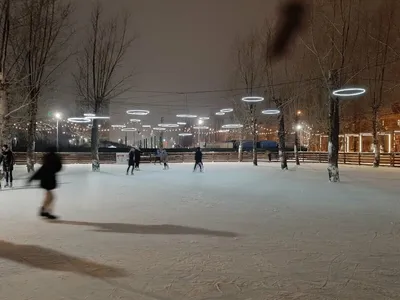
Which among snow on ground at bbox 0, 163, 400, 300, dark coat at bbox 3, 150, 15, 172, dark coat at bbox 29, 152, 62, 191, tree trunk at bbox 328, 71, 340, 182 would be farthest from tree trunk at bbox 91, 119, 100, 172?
dark coat at bbox 29, 152, 62, 191

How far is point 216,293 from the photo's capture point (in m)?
4.08

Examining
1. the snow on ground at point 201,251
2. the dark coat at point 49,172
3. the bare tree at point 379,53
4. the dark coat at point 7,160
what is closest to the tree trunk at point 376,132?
the bare tree at point 379,53

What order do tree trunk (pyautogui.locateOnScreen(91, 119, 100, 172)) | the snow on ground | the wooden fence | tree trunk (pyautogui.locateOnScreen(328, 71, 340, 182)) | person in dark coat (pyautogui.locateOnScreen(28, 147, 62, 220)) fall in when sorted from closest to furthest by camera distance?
the snow on ground
person in dark coat (pyautogui.locateOnScreen(28, 147, 62, 220))
tree trunk (pyautogui.locateOnScreen(328, 71, 340, 182))
tree trunk (pyautogui.locateOnScreen(91, 119, 100, 172))
the wooden fence

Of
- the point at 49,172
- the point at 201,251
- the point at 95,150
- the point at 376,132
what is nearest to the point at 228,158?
the point at 376,132

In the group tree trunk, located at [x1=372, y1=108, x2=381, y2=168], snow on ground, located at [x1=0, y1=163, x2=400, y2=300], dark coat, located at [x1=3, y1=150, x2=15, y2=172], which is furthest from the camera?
tree trunk, located at [x1=372, y1=108, x2=381, y2=168]

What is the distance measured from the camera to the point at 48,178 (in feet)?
27.7

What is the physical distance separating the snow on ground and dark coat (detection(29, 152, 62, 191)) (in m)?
0.74

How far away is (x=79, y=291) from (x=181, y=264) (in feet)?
4.60

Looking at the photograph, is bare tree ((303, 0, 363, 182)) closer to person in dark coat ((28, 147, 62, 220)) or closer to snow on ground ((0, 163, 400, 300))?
snow on ground ((0, 163, 400, 300))

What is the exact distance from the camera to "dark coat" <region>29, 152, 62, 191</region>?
27.6ft

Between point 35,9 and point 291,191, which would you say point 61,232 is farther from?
point 35,9

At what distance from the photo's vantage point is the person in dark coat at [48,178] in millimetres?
8367

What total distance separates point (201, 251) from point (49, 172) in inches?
169

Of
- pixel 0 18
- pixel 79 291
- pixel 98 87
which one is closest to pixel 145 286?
pixel 79 291
